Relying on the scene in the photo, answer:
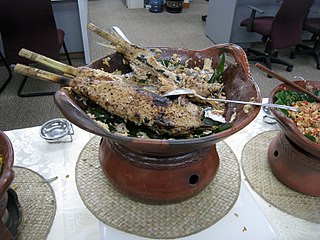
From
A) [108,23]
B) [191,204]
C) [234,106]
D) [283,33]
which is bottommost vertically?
[108,23]

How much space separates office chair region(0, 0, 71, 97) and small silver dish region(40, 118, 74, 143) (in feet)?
4.56

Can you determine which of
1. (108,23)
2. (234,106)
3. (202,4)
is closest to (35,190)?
(234,106)

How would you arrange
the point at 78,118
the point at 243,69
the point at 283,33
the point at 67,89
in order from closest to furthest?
the point at 78,118 < the point at 67,89 < the point at 243,69 < the point at 283,33

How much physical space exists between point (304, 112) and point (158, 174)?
49 cm

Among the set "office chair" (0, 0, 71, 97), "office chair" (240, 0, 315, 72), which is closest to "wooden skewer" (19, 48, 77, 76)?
"office chair" (0, 0, 71, 97)

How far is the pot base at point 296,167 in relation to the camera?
0.75 metres

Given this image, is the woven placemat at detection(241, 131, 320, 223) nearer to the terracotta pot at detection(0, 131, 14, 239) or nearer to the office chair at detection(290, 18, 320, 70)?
the terracotta pot at detection(0, 131, 14, 239)

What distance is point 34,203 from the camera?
0.74 m

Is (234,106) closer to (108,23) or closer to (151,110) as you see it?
(151,110)

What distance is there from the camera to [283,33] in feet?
8.84

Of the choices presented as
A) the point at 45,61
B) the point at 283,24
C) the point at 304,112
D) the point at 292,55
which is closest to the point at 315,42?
the point at 292,55

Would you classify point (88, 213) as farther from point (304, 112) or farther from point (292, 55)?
point (292, 55)

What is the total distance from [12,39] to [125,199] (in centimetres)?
194

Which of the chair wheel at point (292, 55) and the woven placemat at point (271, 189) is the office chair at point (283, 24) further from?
the woven placemat at point (271, 189)
